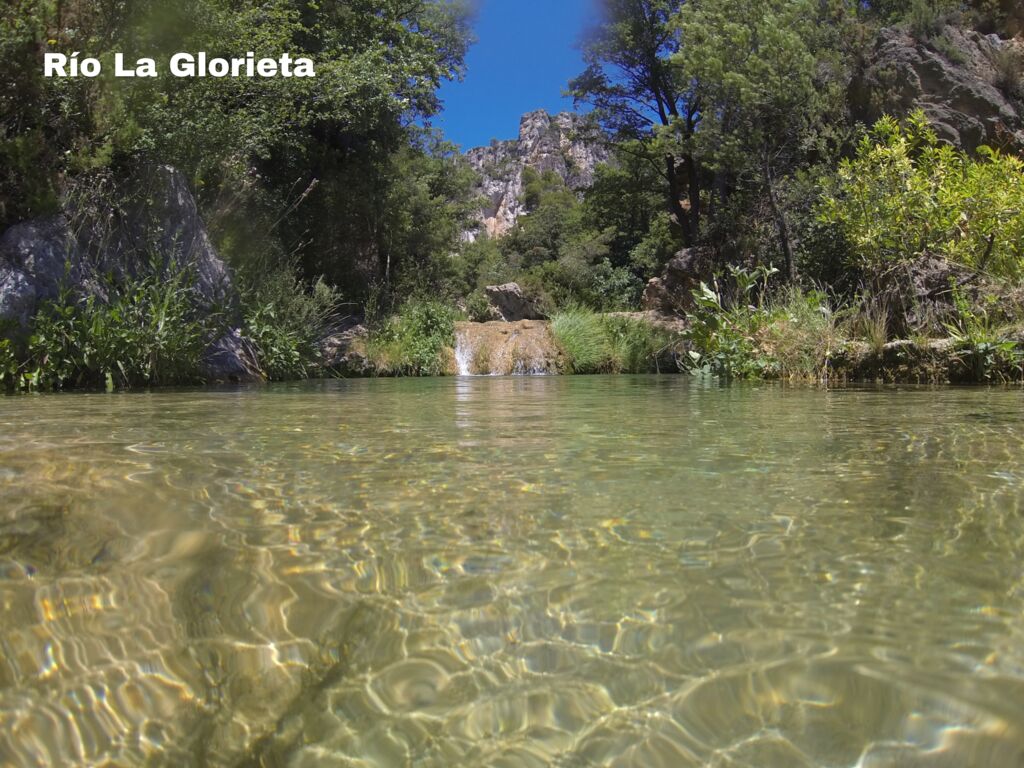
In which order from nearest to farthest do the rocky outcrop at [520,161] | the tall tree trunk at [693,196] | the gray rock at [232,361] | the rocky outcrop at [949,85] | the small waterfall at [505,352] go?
the gray rock at [232,361] < the rocky outcrop at [949,85] < the small waterfall at [505,352] < the tall tree trunk at [693,196] < the rocky outcrop at [520,161]

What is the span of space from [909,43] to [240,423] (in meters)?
17.9

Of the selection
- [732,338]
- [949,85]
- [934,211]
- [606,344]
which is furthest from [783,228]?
[732,338]

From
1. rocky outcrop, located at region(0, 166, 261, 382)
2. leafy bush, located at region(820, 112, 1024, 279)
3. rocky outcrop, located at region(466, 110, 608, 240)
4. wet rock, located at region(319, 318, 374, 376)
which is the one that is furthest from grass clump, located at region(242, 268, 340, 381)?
rocky outcrop, located at region(466, 110, 608, 240)

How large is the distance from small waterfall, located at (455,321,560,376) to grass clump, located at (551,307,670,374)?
1.19 ft

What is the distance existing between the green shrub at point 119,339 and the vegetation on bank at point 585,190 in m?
0.03


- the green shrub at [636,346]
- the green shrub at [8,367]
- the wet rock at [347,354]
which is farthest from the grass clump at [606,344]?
the green shrub at [8,367]

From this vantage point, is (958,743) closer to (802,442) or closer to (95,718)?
(95,718)

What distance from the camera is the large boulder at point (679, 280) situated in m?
17.9

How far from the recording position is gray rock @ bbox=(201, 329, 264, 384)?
9.31 m

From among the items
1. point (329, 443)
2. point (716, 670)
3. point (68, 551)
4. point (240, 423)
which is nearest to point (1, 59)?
point (240, 423)

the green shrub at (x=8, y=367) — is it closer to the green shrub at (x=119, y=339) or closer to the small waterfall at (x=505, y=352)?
the green shrub at (x=119, y=339)

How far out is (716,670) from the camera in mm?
938

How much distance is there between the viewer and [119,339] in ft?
24.7

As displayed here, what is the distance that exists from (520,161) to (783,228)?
8507cm
